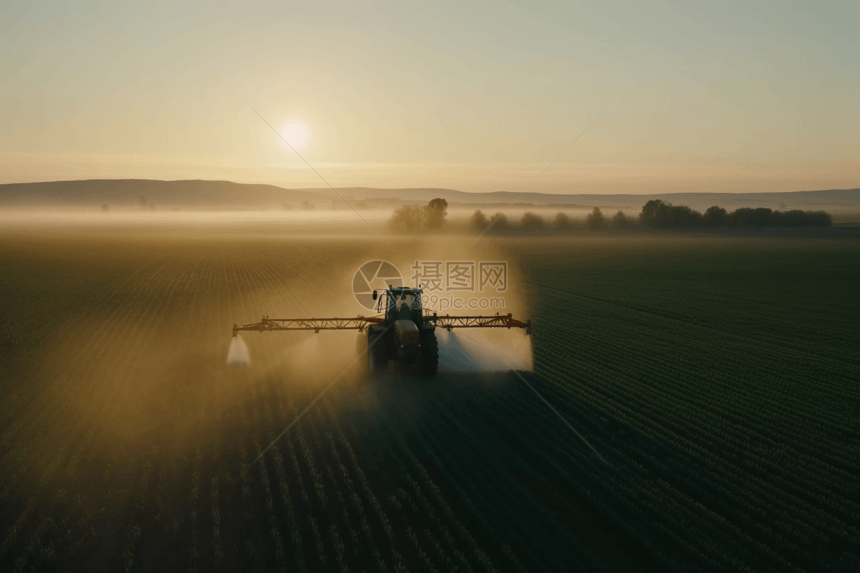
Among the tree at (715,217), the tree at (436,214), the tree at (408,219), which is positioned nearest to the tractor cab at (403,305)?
the tree at (436,214)

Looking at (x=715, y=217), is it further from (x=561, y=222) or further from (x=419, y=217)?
(x=419, y=217)

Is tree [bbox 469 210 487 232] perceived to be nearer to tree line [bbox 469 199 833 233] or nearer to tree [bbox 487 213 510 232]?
tree [bbox 487 213 510 232]

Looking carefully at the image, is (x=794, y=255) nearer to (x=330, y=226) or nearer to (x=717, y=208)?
(x=717, y=208)

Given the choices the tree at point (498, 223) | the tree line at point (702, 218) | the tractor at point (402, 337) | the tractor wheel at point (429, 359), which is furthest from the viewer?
the tree line at point (702, 218)

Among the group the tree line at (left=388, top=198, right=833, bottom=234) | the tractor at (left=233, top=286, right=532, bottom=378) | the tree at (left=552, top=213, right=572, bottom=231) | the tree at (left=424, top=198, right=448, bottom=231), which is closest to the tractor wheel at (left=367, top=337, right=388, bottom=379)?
the tractor at (left=233, top=286, right=532, bottom=378)

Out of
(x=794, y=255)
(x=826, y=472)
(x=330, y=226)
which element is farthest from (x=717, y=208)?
(x=826, y=472)

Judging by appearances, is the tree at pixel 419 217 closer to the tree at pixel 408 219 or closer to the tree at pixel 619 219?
the tree at pixel 408 219
